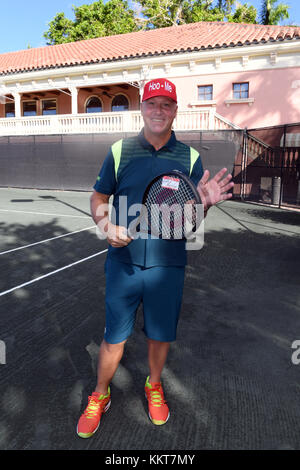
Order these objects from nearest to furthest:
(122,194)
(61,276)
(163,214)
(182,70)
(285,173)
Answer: (163,214)
(122,194)
(61,276)
(285,173)
(182,70)

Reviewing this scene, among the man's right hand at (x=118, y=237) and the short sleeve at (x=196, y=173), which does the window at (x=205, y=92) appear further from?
the man's right hand at (x=118, y=237)

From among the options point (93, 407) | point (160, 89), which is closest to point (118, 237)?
point (160, 89)

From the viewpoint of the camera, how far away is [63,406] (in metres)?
2.49

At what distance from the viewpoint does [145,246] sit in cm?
214

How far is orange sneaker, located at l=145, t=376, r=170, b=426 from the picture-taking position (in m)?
2.35

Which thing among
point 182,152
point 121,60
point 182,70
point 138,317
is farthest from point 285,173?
point 182,152

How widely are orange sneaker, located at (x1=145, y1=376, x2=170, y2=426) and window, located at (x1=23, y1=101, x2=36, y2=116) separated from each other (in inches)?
1043

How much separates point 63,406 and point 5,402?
44 centimetres

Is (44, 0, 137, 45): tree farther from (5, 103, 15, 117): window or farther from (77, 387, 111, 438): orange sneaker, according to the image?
(77, 387, 111, 438): orange sneaker

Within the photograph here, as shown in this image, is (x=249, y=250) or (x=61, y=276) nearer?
(x=61, y=276)

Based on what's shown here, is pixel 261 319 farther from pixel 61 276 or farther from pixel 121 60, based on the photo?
pixel 121 60

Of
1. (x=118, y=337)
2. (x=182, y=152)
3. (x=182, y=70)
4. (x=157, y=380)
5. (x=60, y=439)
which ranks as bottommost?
(x=60, y=439)

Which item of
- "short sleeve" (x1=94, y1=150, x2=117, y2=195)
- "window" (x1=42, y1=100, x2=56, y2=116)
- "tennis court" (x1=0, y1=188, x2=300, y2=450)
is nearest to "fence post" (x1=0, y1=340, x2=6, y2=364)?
"tennis court" (x1=0, y1=188, x2=300, y2=450)

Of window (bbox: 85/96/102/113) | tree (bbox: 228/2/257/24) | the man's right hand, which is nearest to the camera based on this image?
the man's right hand
